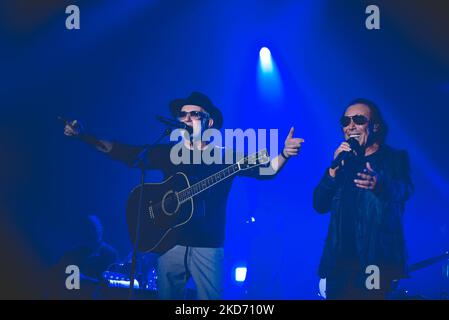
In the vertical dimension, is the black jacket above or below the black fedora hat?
below

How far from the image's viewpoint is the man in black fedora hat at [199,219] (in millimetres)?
5020

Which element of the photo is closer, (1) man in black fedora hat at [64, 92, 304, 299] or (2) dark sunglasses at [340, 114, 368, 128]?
(1) man in black fedora hat at [64, 92, 304, 299]

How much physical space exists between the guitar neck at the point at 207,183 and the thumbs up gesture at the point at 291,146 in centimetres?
44

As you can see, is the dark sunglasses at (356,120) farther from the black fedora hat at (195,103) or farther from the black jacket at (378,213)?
the black fedora hat at (195,103)

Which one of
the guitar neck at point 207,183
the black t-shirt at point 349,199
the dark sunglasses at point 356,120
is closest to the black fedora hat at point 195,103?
the guitar neck at point 207,183

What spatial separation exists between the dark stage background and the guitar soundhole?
23 centimetres

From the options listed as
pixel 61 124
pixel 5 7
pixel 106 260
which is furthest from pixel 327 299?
pixel 5 7

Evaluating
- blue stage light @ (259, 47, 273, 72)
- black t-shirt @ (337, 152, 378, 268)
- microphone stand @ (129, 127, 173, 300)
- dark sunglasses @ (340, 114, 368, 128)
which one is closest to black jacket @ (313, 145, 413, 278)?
black t-shirt @ (337, 152, 378, 268)

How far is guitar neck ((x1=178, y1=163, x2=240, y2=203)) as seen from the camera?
507 centimetres

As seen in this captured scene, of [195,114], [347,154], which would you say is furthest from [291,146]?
[195,114]

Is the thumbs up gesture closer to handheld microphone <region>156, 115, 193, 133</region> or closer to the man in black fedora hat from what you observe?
the man in black fedora hat

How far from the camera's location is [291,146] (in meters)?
5.16

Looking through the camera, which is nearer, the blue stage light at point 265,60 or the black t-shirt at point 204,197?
the black t-shirt at point 204,197

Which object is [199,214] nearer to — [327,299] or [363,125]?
[327,299]
